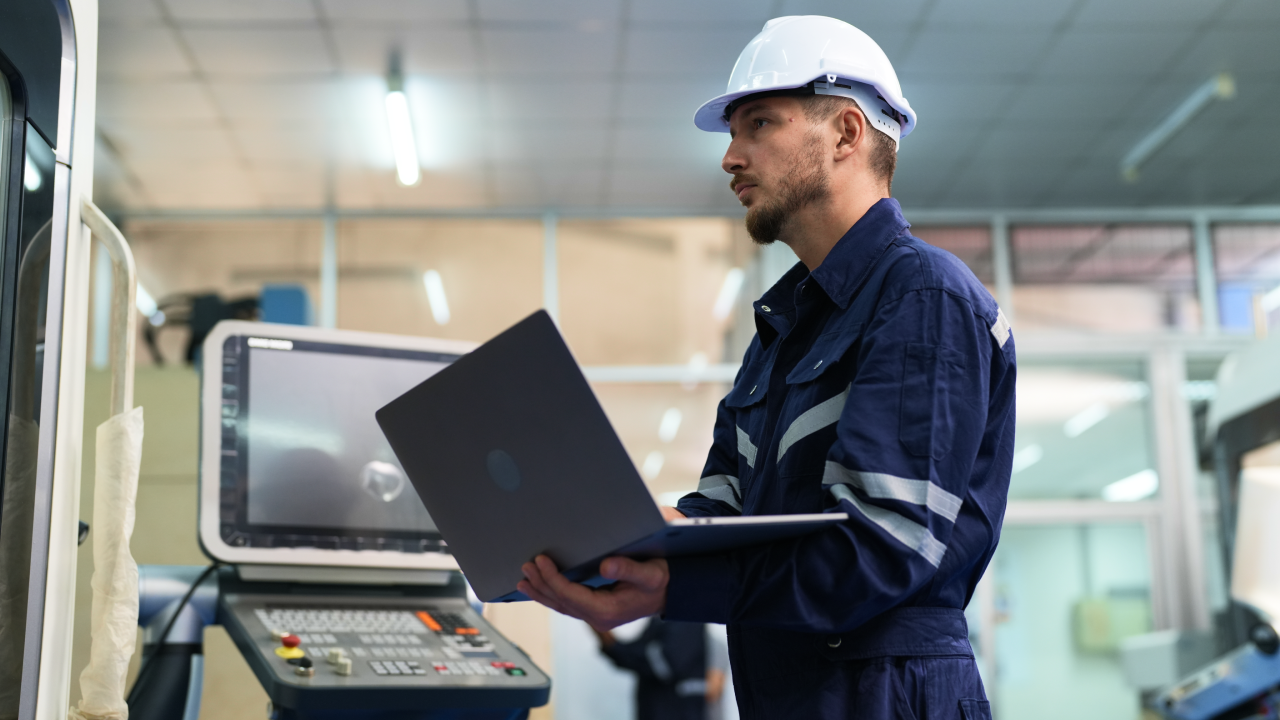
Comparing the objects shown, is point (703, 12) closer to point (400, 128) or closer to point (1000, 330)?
point (400, 128)

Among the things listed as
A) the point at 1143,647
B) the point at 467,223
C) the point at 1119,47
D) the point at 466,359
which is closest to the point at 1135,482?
the point at 1143,647

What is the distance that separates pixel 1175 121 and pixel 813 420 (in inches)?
201

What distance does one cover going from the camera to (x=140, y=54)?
5.00 m

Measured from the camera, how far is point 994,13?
186 inches

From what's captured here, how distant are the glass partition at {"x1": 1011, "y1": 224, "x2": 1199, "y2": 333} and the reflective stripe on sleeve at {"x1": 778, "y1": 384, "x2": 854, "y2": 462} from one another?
234 inches

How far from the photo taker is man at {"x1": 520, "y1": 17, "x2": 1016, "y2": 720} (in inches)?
48.4

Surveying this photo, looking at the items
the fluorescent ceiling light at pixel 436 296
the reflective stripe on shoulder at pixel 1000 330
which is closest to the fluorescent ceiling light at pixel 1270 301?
the fluorescent ceiling light at pixel 436 296

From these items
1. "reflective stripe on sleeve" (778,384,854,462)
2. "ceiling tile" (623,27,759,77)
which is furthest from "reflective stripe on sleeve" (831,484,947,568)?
"ceiling tile" (623,27,759,77)

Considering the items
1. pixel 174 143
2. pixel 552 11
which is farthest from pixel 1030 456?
pixel 174 143

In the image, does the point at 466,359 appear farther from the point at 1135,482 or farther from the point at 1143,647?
the point at 1135,482

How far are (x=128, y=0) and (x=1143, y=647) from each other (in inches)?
222

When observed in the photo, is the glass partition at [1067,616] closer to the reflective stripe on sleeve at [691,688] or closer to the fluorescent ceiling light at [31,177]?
the reflective stripe on sleeve at [691,688]

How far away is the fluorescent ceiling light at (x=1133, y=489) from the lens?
665 centimetres

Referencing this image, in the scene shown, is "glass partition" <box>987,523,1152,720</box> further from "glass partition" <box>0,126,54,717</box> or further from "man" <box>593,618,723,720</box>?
"glass partition" <box>0,126,54,717</box>
